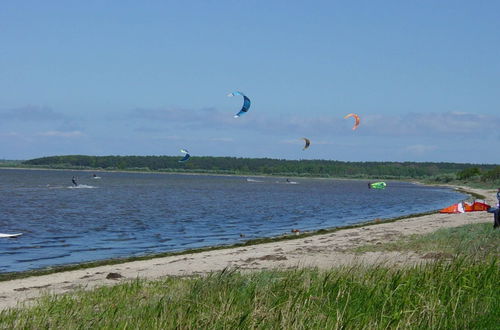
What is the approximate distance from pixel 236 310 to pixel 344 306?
1.47m

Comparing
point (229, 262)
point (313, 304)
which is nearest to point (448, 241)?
point (229, 262)

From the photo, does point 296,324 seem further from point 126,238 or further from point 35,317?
point 126,238

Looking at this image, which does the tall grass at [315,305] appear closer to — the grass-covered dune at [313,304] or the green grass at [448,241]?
the grass-covered dune at [313,304]

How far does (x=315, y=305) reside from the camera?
8633mm

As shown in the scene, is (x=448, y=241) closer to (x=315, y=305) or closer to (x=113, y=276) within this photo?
(x=113, y=276)

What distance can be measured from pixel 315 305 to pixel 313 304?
0.06 meters

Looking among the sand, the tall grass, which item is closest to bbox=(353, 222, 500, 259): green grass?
the sand

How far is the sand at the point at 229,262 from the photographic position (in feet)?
52.1

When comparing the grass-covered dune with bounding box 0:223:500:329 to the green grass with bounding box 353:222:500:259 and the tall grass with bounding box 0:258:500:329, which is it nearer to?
the tall grass with bounding box 0:258:500:329

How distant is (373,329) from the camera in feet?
25.3

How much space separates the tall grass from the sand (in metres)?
2.59

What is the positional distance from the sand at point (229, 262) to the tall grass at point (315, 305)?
8.49 ft

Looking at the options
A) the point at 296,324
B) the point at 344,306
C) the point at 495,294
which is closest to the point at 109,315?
the point at 296,324

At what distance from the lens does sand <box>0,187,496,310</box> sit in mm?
15866
